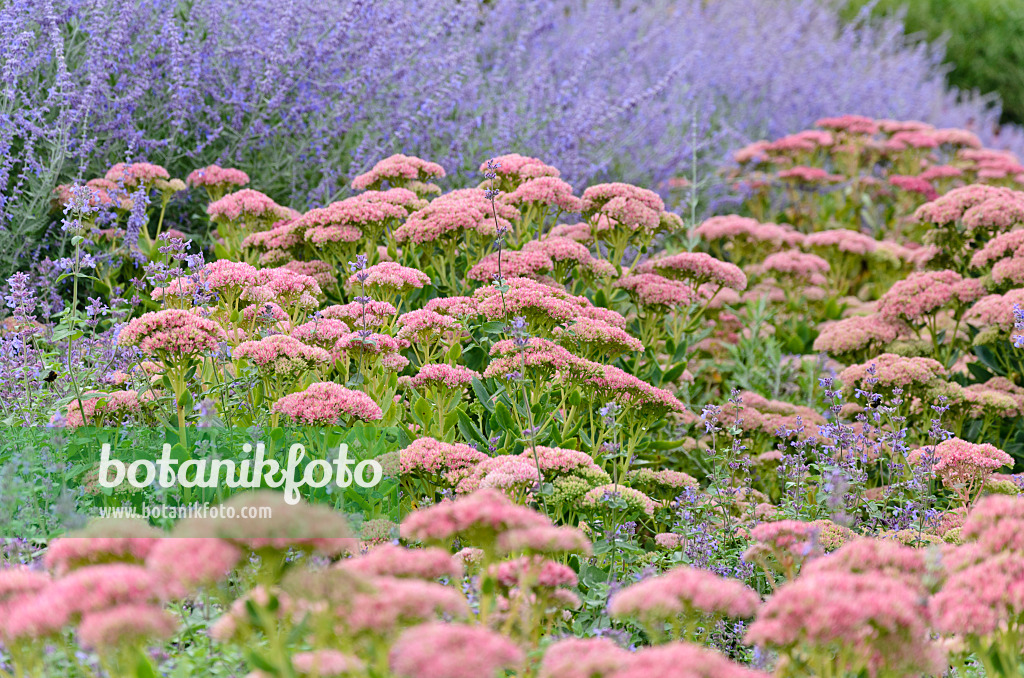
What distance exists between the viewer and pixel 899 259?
6.11m

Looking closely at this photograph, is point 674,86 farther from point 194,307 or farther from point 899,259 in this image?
point 194,307

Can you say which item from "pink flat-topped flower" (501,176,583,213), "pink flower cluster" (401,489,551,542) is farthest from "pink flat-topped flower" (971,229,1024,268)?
"pink flower cluster" (401,489,551,542)

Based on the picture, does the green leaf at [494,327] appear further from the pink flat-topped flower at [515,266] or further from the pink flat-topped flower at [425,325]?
the pink flat-topped flower at [515,266]

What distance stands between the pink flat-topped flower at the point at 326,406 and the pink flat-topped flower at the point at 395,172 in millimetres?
1833

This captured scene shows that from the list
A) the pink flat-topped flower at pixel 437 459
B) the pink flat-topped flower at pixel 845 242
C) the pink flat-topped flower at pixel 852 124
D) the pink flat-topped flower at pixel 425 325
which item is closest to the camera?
the pink flat-topped flower at pixel 437 459

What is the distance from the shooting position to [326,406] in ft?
9.02

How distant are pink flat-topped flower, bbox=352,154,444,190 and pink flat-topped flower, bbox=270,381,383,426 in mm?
1833

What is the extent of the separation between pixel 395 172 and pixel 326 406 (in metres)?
1.97

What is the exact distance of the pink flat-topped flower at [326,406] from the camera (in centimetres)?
273

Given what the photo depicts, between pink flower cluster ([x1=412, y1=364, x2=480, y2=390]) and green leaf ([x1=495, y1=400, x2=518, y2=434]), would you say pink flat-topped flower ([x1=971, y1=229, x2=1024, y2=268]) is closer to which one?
green leaf ([x1=495, y1=400, x2=518, y2=434])


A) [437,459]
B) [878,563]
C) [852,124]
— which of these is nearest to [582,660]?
[878,563]

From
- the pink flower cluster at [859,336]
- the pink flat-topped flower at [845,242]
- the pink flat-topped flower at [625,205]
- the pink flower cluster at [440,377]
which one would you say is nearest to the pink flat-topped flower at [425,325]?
the pink flower cluster at [440,377]

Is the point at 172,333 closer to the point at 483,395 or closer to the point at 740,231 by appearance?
the point at 483,395

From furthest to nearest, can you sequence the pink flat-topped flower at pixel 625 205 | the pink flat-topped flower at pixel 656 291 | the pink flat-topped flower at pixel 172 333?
the pink flat-topped flower at pixel 625 205, the pink flat-topped flower at pixel 656 291, the pink flat-topped flower at pixel 172 333
